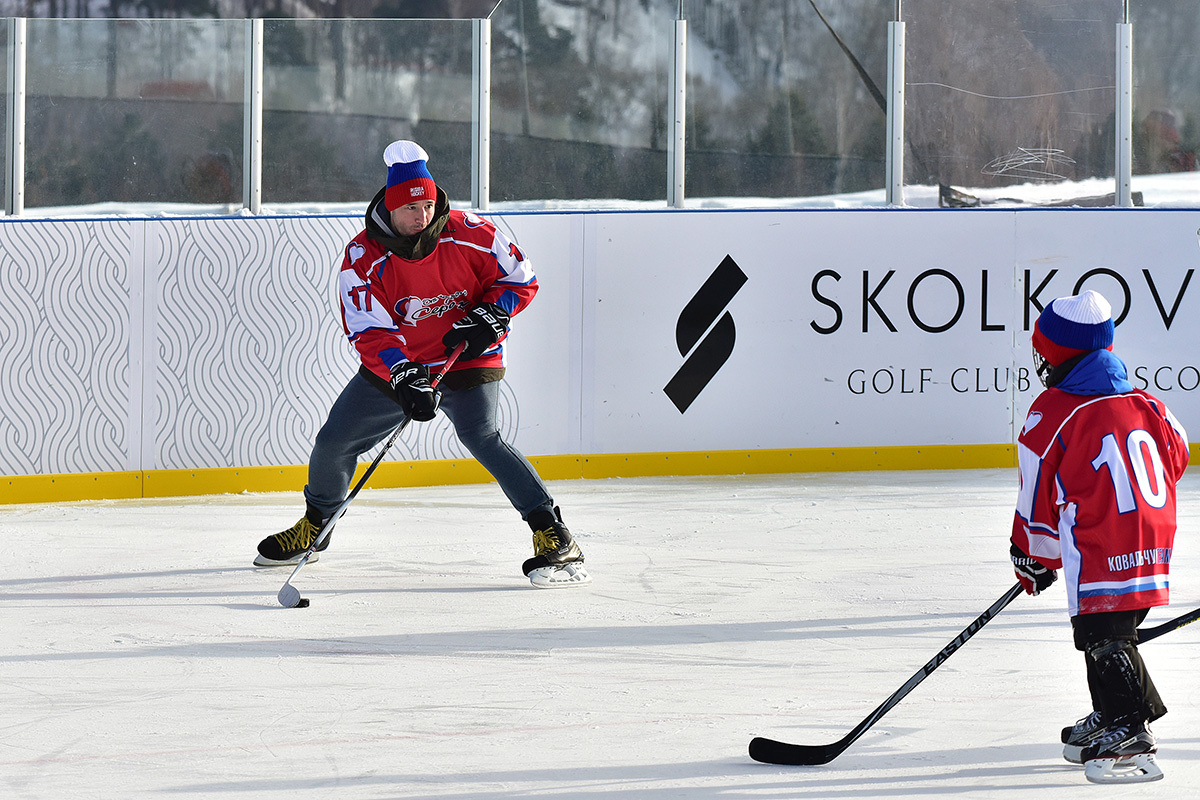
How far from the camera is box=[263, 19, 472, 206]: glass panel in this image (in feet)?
22.0

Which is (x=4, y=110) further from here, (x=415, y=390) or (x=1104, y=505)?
(x=1104, y=505)

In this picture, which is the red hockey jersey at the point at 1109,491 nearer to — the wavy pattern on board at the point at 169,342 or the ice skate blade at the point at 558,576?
the ice skate blade at the point at 558,576

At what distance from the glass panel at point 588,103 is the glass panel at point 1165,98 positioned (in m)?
2.32

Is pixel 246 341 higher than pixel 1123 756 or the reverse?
higher

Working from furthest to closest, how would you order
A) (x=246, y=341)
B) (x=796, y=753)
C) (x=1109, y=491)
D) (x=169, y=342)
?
(x=246, y=341) → (x=169, y=342) → (x=796, y=753) → (x=1109, y=491)

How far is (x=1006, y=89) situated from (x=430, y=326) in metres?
4.04

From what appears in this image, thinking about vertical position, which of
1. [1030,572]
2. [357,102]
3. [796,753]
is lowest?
[796,753]

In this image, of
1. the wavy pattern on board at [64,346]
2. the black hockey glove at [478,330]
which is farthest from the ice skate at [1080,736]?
the wavy pattern on board at [64,346]

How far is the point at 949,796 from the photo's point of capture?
279cm

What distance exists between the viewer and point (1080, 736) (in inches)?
115

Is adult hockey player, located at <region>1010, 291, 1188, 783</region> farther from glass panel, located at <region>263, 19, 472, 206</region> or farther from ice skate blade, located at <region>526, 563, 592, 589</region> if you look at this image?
glass panel, located at <region>263, 19, 472, 206</region>

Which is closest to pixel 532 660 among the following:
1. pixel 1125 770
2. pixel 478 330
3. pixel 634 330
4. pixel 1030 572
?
pixel 478 330

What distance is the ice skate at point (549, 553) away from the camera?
4.57m

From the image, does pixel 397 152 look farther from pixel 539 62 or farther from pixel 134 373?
pixel 539 62
